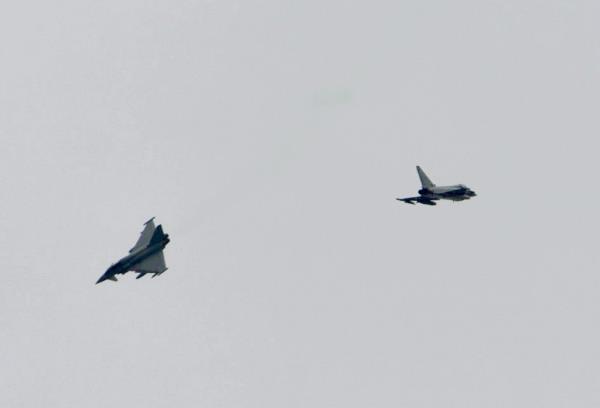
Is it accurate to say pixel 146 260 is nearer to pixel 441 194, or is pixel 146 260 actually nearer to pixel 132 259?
pixel 132 259

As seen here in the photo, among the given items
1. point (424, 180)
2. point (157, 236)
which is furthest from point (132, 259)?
point (424, 180)

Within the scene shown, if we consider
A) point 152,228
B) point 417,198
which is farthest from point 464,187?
point 152,228

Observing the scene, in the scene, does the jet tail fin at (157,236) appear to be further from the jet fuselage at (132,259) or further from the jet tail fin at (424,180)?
the jet tail fin at (424,180)

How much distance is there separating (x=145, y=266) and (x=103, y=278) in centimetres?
810

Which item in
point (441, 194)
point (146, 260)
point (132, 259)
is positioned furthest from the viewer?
point (441, 194)

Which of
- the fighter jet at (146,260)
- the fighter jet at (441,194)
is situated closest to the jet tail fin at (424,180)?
the fighter jet at (441,194)

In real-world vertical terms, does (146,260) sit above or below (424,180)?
below

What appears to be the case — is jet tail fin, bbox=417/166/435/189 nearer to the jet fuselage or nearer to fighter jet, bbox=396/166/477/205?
fighter jet, bbox=396/166/477/205

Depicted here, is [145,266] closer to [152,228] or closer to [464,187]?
[152,228]

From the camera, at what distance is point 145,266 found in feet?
479

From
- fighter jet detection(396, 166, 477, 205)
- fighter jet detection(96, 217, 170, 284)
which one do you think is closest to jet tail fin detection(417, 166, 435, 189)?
fighter jet detection(396, 166, 477, 205)

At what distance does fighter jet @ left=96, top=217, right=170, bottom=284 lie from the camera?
145m

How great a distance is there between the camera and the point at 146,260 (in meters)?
146

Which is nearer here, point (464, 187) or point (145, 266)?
point (145, 266)
